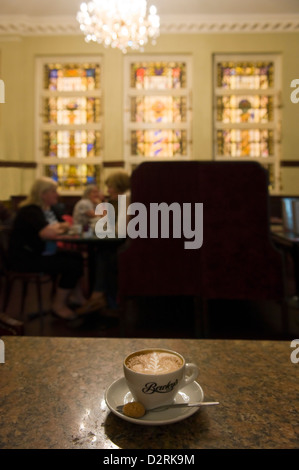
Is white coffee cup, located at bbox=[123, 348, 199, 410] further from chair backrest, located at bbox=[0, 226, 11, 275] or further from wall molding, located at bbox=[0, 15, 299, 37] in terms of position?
wall molding, located at bbox=[0, 15, 299, 37]

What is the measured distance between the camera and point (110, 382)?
0.54 m

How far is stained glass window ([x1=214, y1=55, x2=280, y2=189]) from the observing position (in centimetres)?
561

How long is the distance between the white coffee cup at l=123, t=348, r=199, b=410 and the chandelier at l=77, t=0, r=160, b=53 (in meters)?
4.05

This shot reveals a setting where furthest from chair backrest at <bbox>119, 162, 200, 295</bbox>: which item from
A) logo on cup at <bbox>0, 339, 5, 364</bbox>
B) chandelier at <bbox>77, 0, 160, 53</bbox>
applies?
chandelier at <bbox>77, 0, 160, 53</bbox>

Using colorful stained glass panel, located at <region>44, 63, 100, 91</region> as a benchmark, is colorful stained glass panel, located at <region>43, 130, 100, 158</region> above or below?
below

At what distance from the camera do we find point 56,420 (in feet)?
→ 1.44

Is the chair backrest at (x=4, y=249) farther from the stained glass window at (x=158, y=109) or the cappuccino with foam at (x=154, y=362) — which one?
the stained glass window at (x=158, y=109)

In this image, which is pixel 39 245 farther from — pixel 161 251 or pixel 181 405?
pixel 181 405

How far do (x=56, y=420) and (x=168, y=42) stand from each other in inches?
230

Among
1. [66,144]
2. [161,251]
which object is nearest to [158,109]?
→ [66,144]

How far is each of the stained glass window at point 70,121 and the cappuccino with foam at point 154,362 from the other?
547 centimetres

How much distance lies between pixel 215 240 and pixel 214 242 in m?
0.01

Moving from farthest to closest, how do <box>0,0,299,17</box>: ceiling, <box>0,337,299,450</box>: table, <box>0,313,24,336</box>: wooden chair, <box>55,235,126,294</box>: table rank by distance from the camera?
<box>0,0,299,17</box>: ceiling < <box>55,235,126,294</box>: table < <box>0,313,24,336</box>: wooden chair < <box>0,337,299,450</box>: table
